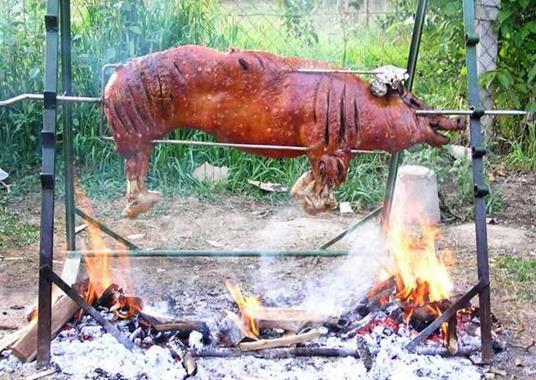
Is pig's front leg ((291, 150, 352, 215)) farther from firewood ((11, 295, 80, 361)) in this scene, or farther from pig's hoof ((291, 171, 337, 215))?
firewood ((11, 295, 80, 361))

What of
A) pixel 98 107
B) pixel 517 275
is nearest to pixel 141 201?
pixel 517 275

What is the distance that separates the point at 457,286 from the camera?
3996 mm

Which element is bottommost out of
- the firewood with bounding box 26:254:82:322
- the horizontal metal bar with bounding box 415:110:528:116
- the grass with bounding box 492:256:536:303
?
the grass with bounding box 492:256:536:303

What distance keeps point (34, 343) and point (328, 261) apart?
1.89m

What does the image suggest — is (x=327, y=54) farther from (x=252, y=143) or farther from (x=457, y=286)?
(x=252, y=143)

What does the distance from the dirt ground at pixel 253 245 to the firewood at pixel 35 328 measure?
13.2 inches

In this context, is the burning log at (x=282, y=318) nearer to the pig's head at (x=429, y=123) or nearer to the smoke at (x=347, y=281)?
the smoke at (x=347, y=281)

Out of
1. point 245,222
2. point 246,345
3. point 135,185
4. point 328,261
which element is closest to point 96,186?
point 245,222

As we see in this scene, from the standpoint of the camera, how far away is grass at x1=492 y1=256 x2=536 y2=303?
153 inches

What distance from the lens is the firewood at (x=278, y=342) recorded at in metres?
3.05

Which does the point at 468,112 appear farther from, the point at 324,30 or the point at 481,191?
the point at 324,30

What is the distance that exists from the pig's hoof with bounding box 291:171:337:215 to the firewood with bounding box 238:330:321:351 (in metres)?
0.50

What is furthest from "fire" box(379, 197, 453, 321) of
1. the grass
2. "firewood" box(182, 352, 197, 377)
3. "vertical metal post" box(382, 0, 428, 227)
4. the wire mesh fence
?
the wire mesh fence

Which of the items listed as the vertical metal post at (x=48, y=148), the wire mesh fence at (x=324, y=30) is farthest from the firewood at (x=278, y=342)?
the wire mesh fence at (x=324, y=30)
